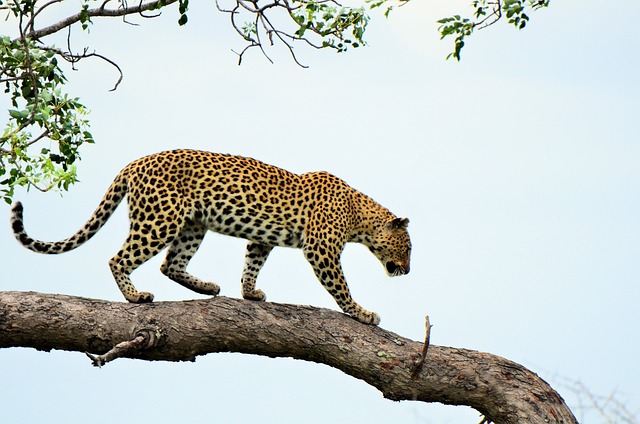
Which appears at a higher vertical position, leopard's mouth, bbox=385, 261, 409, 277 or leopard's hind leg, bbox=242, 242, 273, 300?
leopard's mouth, bbox=385, 261, 409, 277

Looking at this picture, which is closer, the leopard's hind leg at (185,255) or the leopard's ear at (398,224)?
the leopard's hind leg at (185,255)

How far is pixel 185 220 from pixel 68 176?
175 centimetres

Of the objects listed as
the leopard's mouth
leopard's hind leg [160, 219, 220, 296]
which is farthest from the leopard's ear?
leopard's hind leg [160, 219, 220, 296]

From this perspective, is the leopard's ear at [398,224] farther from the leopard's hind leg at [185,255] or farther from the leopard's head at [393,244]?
the leopard's hind leg at [185,255]

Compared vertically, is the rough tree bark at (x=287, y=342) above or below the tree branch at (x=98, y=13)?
below

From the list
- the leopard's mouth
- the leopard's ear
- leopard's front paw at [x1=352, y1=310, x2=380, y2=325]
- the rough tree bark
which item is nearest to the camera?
the rough tree bark

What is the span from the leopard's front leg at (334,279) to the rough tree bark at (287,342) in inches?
5.5

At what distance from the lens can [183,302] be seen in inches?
393

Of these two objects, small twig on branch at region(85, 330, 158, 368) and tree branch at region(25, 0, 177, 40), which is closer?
small twig on branch at region(85, 330, 158, 368)

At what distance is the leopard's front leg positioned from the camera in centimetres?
1018

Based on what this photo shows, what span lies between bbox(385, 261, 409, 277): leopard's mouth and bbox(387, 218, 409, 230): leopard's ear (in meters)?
0.36

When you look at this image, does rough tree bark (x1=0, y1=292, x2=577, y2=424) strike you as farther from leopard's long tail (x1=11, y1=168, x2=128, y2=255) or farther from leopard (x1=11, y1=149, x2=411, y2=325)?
leopard's long tail (x1=11, y1=168, x2=128, y2=255)

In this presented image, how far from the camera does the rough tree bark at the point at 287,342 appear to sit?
962 cm

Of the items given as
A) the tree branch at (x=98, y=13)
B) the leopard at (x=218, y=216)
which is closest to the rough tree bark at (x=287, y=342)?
the leopard at (x=218, y=216)
